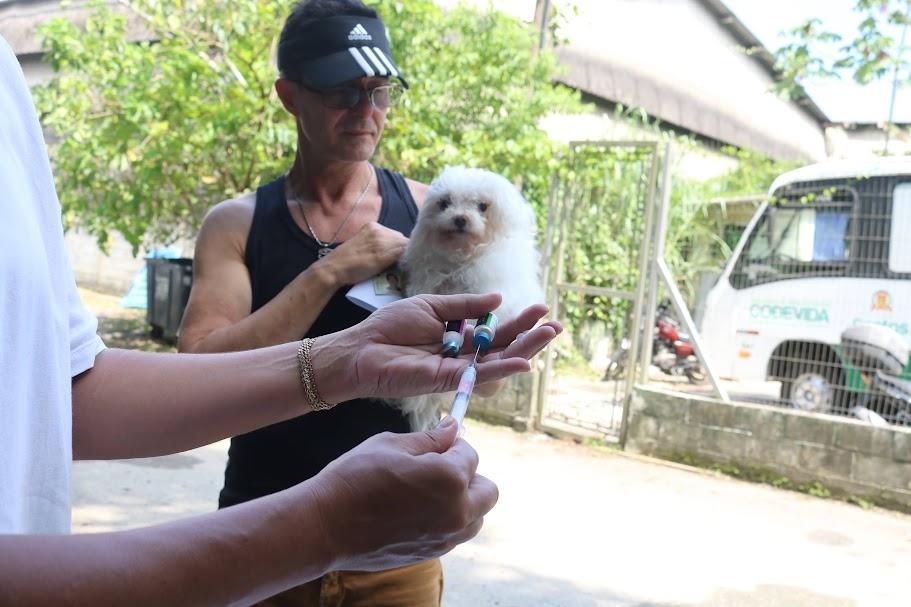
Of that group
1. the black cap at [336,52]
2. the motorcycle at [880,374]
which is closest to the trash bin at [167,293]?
the motorcycle at [880,374]

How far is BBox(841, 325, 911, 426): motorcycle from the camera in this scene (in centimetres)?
643

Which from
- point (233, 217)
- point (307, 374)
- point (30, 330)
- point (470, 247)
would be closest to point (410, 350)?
point (307, 374)

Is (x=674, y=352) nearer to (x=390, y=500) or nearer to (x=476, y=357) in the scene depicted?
(x=476, y=357)

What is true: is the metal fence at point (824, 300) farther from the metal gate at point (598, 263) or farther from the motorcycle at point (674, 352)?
the motorcycle at point (674, 352)

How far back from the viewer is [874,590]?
15.2 feet

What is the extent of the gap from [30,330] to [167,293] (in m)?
9.79

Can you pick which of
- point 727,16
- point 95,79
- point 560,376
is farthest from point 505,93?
point 727,16

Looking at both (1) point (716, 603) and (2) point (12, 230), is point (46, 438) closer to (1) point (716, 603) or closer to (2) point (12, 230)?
(2) point (12, 230)

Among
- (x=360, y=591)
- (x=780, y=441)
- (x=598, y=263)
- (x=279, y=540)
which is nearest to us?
(x=279, y=540)

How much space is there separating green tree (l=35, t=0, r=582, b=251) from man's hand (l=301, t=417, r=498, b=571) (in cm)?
653

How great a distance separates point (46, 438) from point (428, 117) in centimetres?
701

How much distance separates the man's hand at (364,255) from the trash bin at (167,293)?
26.7 ft

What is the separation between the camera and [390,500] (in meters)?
0.93

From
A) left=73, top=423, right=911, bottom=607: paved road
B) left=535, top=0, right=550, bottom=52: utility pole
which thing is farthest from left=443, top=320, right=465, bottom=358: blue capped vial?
left=535, top=0, right=550, bottom=52: utility pole
